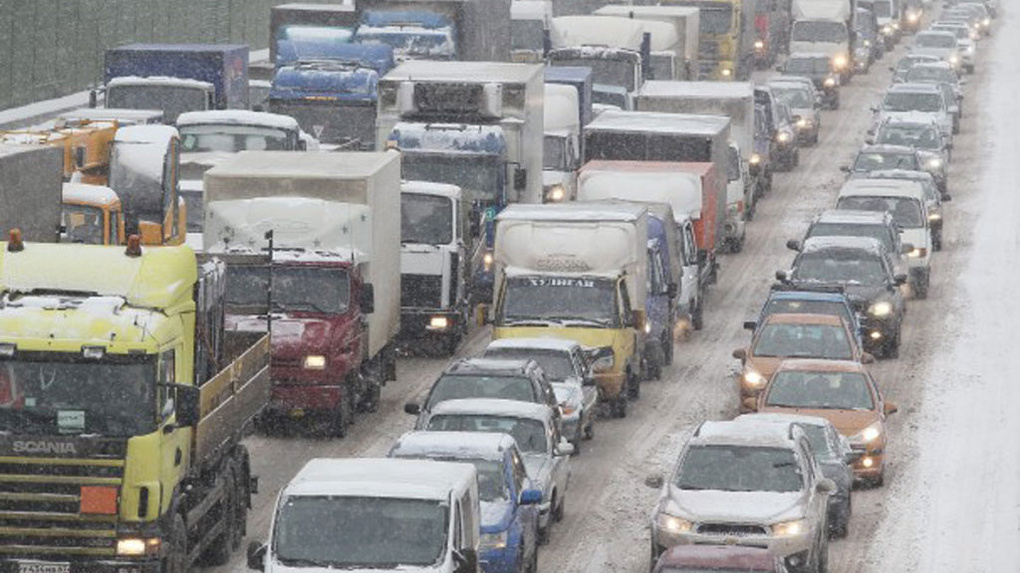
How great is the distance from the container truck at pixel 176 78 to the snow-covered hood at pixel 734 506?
82.2 feet

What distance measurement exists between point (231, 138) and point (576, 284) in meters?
10.4

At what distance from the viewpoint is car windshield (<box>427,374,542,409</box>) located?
102 feet

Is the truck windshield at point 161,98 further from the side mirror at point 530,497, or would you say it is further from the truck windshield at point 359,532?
the truck windshield at point 359,532

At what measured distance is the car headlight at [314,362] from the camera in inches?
1339

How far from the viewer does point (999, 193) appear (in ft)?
212

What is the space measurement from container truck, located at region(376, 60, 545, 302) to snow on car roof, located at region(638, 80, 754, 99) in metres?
7.68

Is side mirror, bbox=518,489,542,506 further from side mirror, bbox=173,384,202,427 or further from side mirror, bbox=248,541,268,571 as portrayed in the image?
side mirror, bbox=248,541,268,571

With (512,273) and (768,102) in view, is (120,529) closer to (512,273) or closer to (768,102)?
(512,273)

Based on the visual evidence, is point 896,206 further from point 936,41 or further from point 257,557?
point 936,41

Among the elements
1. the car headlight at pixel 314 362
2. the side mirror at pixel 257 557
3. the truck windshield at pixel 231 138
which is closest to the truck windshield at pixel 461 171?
the truck windshield at pixel 231 138

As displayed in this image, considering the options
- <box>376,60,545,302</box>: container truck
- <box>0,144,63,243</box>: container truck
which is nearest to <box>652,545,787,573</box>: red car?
<box>0,144,63,243</box>: container truck

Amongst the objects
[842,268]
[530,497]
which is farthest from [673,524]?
[842,268]

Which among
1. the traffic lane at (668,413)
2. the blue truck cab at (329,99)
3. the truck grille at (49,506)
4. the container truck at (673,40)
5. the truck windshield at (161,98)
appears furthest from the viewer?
the container truck at (673,40)

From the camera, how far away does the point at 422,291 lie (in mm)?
40562
